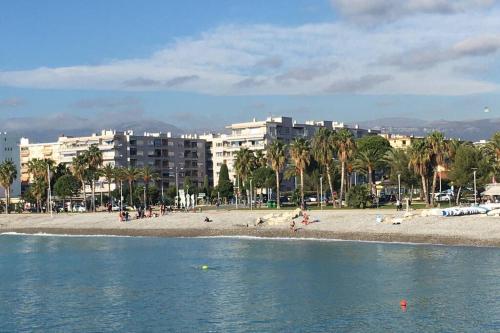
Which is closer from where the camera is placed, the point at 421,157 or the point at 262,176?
the point at 421,157

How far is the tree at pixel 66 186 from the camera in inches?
5231

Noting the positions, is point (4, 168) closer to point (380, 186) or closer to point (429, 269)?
point (380, 186)

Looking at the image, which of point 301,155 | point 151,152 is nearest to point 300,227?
point 301,155

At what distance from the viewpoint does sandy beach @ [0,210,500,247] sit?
71500 millimetres

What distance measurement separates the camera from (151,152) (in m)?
187

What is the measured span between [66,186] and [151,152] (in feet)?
179

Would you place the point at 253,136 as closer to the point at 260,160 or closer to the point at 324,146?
the point at 260,160

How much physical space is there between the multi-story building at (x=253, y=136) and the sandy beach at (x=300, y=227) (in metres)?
65.8

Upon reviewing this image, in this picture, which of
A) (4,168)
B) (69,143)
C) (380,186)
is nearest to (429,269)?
(380,186)

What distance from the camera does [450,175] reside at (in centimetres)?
10769

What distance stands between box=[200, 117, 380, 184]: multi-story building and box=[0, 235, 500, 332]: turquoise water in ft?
332

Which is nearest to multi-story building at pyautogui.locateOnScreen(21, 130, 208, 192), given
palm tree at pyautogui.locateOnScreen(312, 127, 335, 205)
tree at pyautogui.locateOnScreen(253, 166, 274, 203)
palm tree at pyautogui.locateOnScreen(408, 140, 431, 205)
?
tree at pyautogui.locateOnScreen(253, 166, 274, 203)

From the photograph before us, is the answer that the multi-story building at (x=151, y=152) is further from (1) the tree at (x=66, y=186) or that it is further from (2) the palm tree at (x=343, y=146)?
(2) the palm tree at (x=343, y=146)

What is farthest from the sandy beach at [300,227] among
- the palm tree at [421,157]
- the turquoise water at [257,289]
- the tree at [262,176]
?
the tree at [262,176]
